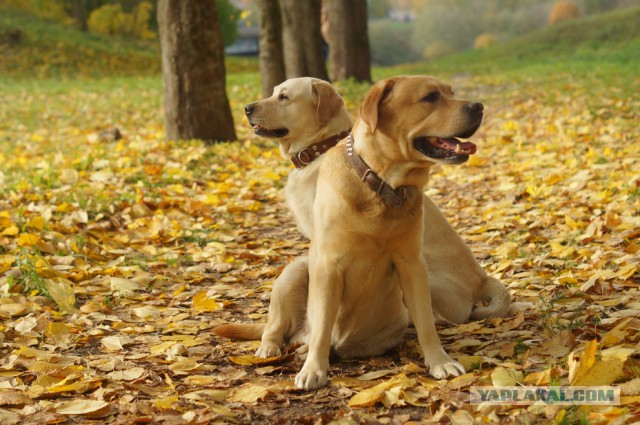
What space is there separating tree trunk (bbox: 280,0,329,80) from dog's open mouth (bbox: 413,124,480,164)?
38.9 feet

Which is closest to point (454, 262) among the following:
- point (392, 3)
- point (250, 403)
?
point (250, 403)

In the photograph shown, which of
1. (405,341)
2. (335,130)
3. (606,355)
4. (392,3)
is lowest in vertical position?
(405,341)

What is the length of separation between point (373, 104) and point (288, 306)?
1.37 m

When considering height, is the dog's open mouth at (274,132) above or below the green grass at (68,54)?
below

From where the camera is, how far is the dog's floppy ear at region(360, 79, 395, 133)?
3596mm

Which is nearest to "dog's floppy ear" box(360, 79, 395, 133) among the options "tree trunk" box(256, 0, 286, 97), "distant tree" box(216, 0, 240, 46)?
"tree trunk" box(256, 0, 286, 97)

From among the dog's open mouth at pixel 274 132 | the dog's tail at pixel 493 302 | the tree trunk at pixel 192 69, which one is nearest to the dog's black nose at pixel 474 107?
the dog's tail at pixel 493 302

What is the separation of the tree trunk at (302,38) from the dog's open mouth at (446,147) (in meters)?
11.9

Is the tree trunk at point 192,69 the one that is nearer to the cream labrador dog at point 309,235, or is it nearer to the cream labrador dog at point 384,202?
the cream labrador dog at point 309,235

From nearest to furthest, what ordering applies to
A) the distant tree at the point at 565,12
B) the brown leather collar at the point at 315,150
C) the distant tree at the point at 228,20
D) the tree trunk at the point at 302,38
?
1. the brown leather collar at the point at 315,150
2. the tree trunk at the point at 302,38
3. the distant tree at the point at 228,20
4. the distant tree at the point at 565,12

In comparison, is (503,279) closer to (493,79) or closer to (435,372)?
(435,372)

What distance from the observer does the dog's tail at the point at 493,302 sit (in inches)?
175

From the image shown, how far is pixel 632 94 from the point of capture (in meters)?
13.2

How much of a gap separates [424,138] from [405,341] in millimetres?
1341
